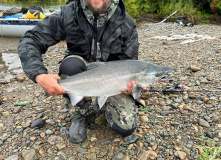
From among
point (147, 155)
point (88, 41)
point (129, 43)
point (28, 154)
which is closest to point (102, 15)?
point (88, 41)

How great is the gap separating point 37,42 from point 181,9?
659 inches

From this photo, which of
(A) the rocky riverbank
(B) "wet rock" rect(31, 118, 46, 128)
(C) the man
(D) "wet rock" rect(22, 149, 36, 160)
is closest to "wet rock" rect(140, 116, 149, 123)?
(A) the rocky riverbank

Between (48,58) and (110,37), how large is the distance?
536 centimetres

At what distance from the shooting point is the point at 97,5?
2.93 meters

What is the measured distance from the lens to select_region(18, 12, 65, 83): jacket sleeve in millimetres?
2754

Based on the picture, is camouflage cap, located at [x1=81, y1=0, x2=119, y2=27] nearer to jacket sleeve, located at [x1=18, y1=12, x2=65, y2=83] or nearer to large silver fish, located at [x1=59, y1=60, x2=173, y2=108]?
jacket sleeve, located at [x1=18, y1=12, x2=65, y2=83]

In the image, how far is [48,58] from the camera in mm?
7859

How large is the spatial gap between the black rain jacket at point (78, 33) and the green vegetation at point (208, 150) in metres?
1.66

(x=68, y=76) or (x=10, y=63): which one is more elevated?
(x=68, y=76)

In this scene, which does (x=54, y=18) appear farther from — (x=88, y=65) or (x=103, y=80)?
(x=103, y=80)

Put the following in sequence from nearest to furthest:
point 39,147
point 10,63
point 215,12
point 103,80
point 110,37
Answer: point 103,80 → point 39,147 → point 110,37 → point 10,63 → point 215,12

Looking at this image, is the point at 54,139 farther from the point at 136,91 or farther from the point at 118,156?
the point at 136,91

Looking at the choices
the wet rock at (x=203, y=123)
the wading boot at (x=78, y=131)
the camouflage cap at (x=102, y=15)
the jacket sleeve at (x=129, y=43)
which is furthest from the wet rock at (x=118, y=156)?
the camouflage cap at (x=102, y=15)

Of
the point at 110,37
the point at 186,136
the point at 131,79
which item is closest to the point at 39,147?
the point at 131,79
